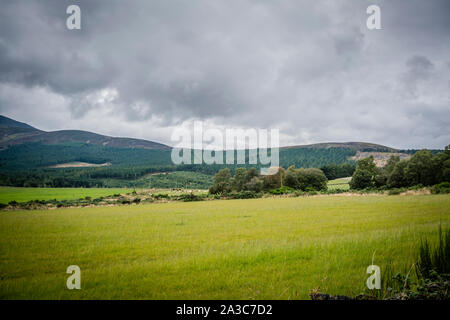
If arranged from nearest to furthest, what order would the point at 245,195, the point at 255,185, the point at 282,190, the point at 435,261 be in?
the point at 435,261, the point at 245,195, the point at 282,190, the point at 255,185

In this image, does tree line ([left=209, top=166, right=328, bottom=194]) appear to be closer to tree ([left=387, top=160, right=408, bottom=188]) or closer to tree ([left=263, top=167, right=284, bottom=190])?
tree ([left=263, top=167, right=284, bottom=190])

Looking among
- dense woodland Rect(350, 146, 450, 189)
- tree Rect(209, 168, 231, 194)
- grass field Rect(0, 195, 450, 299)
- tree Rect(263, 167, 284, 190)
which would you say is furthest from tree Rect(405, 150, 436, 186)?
tree Rect(209, 168, 231, 194)

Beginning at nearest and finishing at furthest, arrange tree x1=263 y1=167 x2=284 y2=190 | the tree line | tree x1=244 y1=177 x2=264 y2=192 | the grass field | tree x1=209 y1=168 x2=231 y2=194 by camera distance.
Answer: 1. the grass field
2. tree x1=244 y1=177 x2=264 y2=192
3. the tree line
4. tree x1=209 y1=168 x2=231 y2=194
5. tree x1=263 y1=167 x2=284 y2=190

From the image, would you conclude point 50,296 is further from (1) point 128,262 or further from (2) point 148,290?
(1) point 128,262

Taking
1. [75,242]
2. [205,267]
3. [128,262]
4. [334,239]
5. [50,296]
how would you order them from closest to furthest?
1. [50,296]
2. [205,267]
3. [128,262]
4. [334,239]
5. [75,242]

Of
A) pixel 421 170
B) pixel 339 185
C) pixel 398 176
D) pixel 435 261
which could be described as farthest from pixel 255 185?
pixel 435 261

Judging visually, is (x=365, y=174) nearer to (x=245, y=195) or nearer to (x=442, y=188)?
(x=245, y=195)

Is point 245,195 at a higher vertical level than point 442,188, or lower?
lower

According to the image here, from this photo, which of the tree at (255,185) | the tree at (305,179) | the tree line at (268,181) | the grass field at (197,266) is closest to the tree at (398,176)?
the tree line at (268,181)

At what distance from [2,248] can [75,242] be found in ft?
10.1

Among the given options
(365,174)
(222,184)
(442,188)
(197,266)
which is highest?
(365,174)

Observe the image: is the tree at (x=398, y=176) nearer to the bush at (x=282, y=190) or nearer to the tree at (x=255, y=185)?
the bush at (x=282, y=190)
